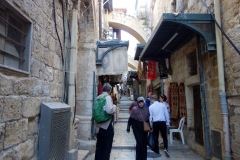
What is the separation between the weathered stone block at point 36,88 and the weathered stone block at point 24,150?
0.52 meters

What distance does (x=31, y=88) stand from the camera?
2.12m

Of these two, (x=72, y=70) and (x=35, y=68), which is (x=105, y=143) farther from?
(x=35, y=68)

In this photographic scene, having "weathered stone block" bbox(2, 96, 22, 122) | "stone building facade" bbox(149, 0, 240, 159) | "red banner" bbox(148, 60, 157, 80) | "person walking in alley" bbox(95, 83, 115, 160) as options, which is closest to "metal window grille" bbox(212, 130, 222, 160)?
"stone building facade" bbox(149, 0, 240, 159)

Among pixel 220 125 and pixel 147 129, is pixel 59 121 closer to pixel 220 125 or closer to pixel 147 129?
pixel 147 129

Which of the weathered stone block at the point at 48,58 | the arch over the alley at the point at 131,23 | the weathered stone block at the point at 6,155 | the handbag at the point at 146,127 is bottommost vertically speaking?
the handbag at the point at 146,127

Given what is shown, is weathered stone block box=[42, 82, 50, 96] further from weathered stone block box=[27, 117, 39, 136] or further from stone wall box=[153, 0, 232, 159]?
stone wall box=[153, 0, 232, 159]

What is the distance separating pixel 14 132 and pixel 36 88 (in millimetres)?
607

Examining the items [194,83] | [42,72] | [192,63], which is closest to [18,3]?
[42,72]

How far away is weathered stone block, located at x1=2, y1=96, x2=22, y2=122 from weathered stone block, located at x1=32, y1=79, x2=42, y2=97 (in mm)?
321

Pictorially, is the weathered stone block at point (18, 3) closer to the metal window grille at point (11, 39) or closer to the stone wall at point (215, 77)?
the metal window grille at point (11, 39)

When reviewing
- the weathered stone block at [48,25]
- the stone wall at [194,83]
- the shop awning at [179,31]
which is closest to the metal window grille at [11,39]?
the weathered stone block at [48,25]

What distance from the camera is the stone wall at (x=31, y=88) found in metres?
1.67

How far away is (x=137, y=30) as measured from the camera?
15336mm

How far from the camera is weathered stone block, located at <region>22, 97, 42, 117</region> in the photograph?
198cm
